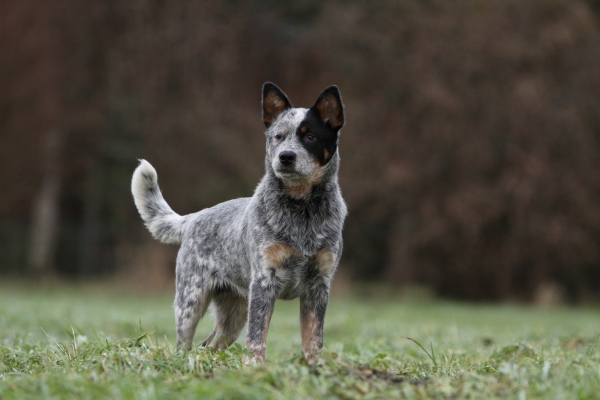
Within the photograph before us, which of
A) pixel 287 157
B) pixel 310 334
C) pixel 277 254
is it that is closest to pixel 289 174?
pixel 287 157

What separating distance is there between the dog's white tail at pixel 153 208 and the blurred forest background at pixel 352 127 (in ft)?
50.8

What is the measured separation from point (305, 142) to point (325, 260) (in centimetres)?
79

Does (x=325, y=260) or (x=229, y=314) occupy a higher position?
(x=325, y=260)

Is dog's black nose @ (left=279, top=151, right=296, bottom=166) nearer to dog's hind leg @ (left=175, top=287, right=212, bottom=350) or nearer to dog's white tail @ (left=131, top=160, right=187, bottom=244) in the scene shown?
dog's hind leg @ (left=175, top=287, right=212, bottom=350)

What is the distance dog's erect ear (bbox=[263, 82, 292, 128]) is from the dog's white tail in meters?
1.31

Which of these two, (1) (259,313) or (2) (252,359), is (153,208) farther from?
(2) (252,359)

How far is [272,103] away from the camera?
5332 millimetres

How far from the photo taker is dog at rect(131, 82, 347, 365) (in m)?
4.90

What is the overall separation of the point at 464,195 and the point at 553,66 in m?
4.68

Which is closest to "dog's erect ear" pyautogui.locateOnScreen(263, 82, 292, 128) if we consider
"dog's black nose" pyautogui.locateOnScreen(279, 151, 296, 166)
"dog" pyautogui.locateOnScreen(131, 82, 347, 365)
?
"dog" pyautogui.locateOnScreen(131, 82, 347, 365)

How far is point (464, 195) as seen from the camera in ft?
71.1

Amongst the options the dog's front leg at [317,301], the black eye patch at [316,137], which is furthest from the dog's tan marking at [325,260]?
the black eye patch at [316,137]

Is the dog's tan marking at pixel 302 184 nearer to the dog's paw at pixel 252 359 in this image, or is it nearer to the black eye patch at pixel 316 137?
the black eye patch at pixel 316 137

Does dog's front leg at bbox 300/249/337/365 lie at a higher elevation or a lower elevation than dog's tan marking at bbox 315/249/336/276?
lower
